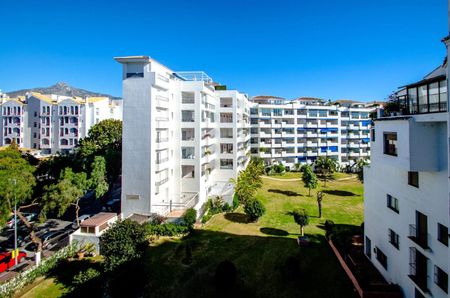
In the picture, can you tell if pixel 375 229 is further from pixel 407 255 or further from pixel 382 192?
pixel 407 255

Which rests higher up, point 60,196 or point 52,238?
point 60,196

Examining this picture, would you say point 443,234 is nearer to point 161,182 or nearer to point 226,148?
point 161,182

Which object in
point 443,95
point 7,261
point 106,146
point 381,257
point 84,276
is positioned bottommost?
point 7,261

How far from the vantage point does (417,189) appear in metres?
15.2

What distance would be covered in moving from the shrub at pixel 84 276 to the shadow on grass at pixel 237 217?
55.5 ft

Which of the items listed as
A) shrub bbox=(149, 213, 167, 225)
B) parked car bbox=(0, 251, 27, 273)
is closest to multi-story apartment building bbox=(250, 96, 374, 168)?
shrub bbox=(149, 213, 167, 225)

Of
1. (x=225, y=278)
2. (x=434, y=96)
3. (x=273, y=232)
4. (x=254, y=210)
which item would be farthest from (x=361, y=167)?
(x=225, y=278)

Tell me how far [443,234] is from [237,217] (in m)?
24.2

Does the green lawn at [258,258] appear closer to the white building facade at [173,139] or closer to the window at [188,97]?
the white building facade at [173,139]

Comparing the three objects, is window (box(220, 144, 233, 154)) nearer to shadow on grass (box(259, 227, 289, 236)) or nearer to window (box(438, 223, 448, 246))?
shadow on grass (box(259, 227, 289, 236))

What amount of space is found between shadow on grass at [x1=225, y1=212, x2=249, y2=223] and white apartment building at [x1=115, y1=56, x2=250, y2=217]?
304 centimetres

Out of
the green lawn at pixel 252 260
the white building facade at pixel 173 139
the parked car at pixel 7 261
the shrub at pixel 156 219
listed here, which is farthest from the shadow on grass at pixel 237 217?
the parked car at pixel 7 261

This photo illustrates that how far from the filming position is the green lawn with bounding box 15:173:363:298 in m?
19.1

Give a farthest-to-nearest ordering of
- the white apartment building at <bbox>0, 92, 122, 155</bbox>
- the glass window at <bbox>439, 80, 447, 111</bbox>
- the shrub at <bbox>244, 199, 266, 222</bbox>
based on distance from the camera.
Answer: the white apartment building at <bbox>0, 92, 122, 155</bbox>
the shrub at <bbox>244, 199, 266, 222</bbox>
the glass window at <bbox>439, 80, 447, 111</bbox>
